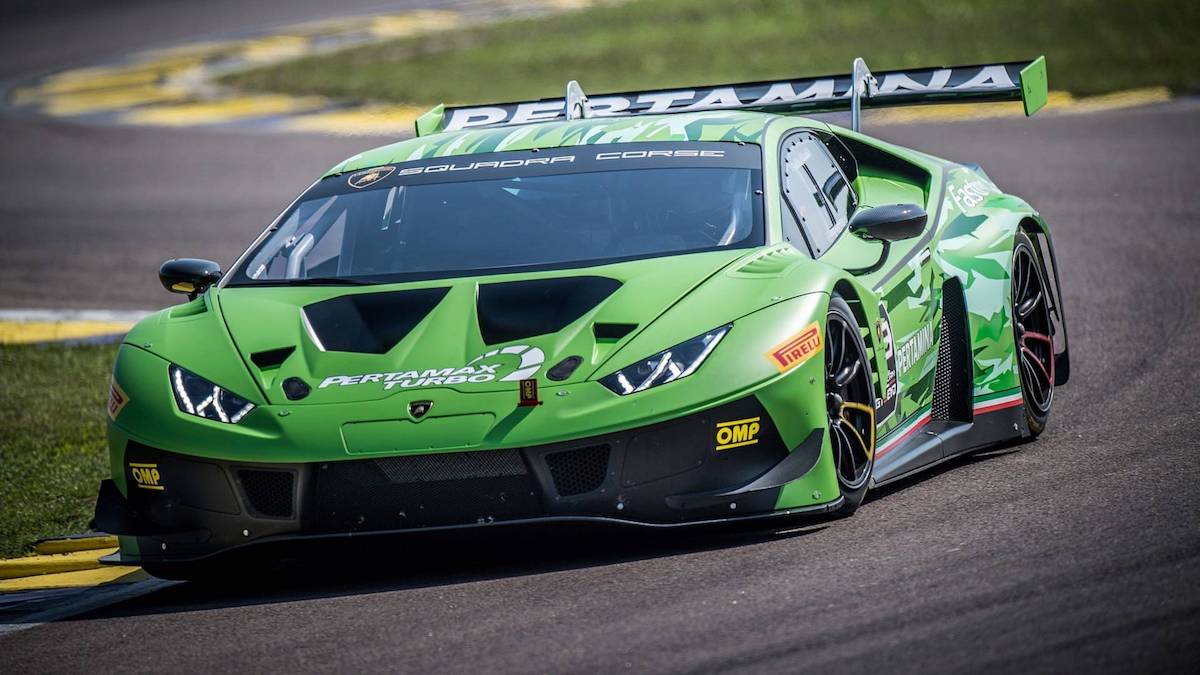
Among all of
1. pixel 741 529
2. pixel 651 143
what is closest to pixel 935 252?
pixel 651 143

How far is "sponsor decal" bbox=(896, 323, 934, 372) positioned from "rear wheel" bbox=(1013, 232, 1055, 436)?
538 millimetres

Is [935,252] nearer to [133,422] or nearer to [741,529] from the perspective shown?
[741,529]

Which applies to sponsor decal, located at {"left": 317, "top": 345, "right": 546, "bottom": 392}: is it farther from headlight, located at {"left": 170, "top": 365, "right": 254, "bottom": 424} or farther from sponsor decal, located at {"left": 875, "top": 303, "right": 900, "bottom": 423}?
sponsor decal, located at {"left": 875, "top": 303, "right": 900, "bottom": 423}

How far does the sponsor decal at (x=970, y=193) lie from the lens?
25.6 ft

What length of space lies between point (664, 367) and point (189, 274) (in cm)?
218

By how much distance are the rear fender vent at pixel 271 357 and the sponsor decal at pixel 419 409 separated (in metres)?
0.56

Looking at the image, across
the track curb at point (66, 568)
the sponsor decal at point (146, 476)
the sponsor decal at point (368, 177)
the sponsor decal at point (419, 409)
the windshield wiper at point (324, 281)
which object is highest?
the sponsor decal at point (368, 177)

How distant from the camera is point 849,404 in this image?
20.0ft

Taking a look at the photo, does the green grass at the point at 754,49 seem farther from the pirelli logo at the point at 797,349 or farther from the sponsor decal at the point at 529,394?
the sponsor decal at the point at 529,394

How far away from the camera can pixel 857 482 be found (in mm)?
6090

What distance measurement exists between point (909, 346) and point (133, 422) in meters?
2.65

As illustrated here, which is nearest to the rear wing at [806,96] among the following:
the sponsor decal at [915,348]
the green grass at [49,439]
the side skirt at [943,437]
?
the sponsor decal at [915,348]

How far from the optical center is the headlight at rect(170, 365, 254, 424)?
5.80 meters

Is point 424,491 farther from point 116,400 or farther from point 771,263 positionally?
A: point 771,263
